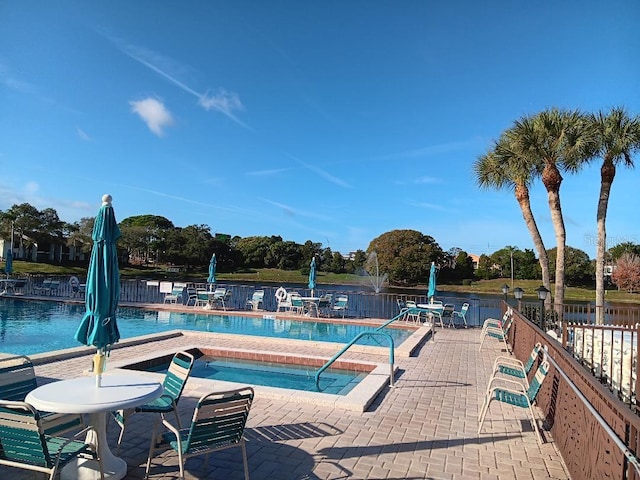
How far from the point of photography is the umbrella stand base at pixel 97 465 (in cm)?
296

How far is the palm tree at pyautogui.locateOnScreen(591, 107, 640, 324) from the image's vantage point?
47.6 ft

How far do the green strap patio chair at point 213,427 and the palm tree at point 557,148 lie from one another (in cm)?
1389

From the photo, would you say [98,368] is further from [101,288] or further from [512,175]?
[512,175]

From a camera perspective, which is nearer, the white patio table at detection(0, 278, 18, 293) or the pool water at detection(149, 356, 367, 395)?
the pool water at detection(149, 356, 367, 395)

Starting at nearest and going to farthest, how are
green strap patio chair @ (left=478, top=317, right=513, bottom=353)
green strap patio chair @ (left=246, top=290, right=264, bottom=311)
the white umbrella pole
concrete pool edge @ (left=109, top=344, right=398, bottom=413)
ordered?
the white umbrella pole < concrete pool edge @ (left=109, top=344, right=398, bottom=413) < green strap patio chair @ (left=478, top=317, right=513, bottom=353) < green strap patio chair @ (left=246, top=290, right=264, bottom=311)

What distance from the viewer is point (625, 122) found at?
14758 mm

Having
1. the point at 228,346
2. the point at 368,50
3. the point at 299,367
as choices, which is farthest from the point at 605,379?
the point at 368,50

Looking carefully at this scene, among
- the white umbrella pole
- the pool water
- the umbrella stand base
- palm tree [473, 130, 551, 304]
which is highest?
palm tree [473, 130, 551, 304]

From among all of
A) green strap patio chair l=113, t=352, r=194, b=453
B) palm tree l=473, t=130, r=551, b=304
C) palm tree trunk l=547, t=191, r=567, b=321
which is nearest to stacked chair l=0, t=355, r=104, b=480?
green strap patio chair l=113, t=352, r=194, b=453

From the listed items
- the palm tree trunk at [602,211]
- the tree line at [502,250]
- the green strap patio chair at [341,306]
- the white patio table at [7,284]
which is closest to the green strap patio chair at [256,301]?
the green strap patio chair at [341,306]

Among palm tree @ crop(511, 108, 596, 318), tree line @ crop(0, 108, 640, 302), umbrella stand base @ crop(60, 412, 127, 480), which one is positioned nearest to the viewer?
umbrella stand base @ crop(60, 412, 127, 480)

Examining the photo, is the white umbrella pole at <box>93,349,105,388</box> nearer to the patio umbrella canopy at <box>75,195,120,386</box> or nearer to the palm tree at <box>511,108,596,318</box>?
the patio umbrella canopy at <box>75,195,120,386</box>

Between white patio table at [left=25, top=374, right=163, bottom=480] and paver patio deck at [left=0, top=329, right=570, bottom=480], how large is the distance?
0.23 metres

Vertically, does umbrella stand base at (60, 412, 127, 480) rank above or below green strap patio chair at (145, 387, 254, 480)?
below
